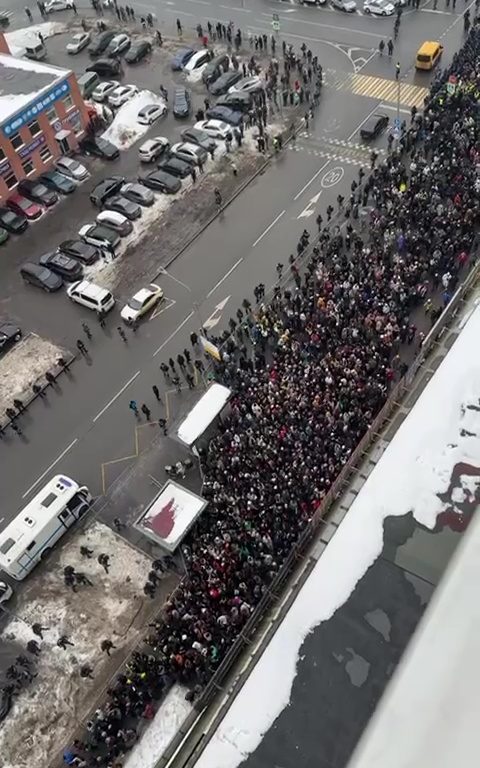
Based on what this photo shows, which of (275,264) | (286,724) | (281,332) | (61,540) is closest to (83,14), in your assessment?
(275,264)

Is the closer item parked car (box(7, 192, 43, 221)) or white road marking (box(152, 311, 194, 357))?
white road marking (box(152, 311, 194, 357))

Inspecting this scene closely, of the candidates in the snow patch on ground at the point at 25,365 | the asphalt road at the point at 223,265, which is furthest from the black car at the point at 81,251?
the snow patch on ground at the point at 25,365

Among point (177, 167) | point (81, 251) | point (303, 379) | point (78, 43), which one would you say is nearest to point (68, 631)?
point (303, 379)

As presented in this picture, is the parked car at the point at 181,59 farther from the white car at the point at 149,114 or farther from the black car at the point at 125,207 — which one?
the black car at the point at 125,207

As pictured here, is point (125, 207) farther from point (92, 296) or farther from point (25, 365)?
point (25, 365)

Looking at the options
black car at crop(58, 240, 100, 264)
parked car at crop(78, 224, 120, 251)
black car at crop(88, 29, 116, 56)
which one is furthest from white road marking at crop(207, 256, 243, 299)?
black car at crop(88, 29, 116, 56)

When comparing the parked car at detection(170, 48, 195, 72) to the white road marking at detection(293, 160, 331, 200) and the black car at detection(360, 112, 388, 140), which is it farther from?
the white road marking at detection(293, 160, 331, 200)

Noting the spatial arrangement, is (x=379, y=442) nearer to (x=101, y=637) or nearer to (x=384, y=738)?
(x=384, y=738)
